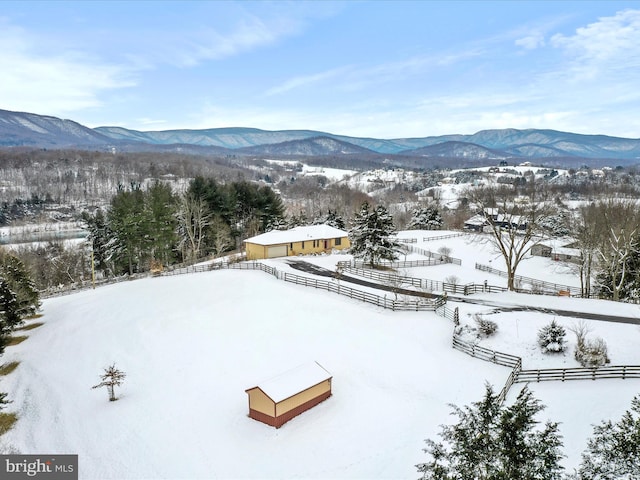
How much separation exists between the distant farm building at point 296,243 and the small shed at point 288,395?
2661 centimetres

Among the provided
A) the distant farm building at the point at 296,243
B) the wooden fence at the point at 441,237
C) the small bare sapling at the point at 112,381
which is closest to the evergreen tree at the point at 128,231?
the distant farm building at the point at 296,243

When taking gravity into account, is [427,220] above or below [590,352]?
below

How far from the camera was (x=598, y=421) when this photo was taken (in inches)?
565

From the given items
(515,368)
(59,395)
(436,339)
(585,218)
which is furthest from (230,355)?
(585,218)

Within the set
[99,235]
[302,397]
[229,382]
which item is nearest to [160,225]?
[99,235]

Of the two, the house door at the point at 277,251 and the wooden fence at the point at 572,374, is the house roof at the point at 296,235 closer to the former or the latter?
the house door at the point at 277,251

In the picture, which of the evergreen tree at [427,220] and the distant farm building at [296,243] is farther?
the evergreen tree at [427,220]

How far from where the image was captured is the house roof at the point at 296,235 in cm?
4366

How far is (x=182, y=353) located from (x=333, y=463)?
1172 cm

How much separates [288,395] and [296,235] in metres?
31.5

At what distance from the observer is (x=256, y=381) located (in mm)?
18656

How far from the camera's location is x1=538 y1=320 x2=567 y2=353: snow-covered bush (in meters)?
19.3

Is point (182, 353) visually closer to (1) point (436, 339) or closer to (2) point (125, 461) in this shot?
(2) point (125, 461)

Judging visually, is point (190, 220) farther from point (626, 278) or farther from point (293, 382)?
point (626, 278)
